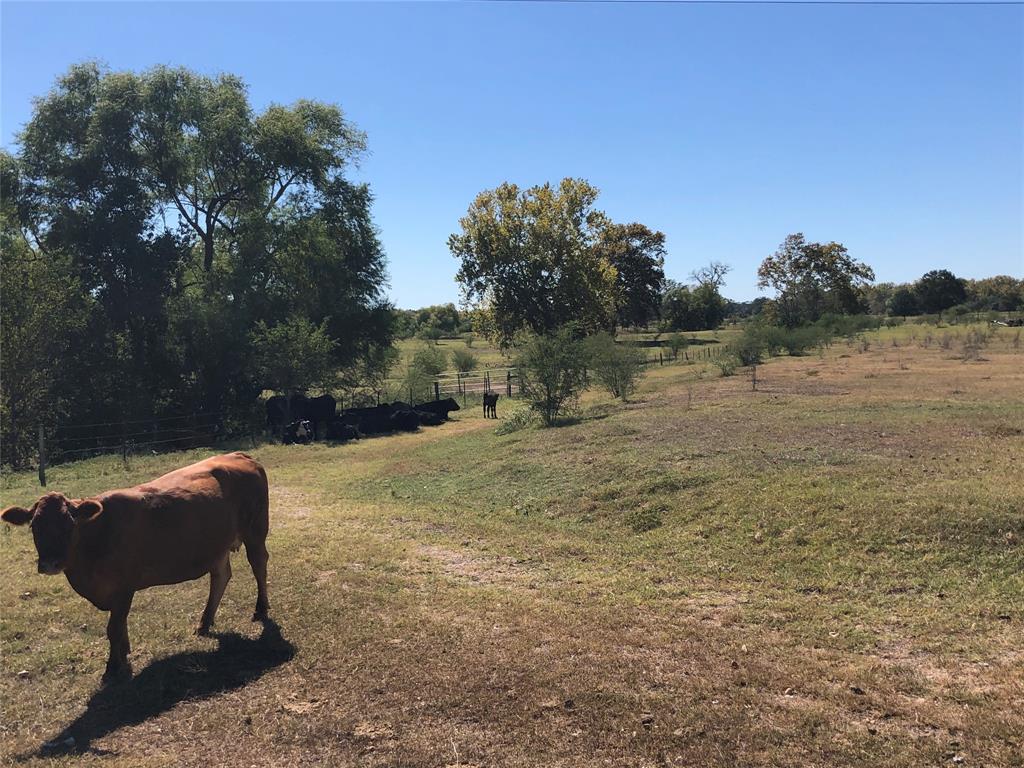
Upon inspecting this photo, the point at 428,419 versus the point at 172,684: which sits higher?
the point at 172,684

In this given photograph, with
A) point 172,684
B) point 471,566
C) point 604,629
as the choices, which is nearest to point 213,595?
point 172,684

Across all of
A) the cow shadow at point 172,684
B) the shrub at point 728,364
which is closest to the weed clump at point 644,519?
the cow shadow at point 172,684

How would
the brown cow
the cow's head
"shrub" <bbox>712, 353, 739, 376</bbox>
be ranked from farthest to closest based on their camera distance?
"shrub" <bbox>712, 353, 739, 376</bbox> < the brown cow < the cow's head

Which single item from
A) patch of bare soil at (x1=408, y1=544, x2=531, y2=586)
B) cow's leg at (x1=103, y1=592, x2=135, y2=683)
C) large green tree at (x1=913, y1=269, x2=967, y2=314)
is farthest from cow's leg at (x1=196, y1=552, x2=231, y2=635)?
large green tree at (x1=913, y1=269, x2=967, y2=314)

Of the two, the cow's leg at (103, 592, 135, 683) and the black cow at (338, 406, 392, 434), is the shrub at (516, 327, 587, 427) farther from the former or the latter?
the cow's leg at (103, 592, 135, 683)

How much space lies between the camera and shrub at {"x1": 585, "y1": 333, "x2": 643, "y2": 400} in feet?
82.7

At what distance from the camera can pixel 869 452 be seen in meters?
10.9

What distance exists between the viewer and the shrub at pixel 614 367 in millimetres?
25219

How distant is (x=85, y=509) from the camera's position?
493cm

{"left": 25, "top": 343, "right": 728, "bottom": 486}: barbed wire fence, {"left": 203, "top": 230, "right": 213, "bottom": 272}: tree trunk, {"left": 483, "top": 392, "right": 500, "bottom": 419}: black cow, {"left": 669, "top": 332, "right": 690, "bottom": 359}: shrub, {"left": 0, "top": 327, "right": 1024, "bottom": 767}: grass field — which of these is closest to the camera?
{"left": 0, "top": 327, "right": 1024, "bottom": 767}: grass field

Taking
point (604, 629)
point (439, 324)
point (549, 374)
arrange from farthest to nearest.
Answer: point (439, 324) < point (549, 374) < point (604, 629)

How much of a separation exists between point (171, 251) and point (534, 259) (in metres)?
23.0

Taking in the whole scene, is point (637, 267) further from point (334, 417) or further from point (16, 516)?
point (16, 516)

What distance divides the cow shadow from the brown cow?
24 centimetres
